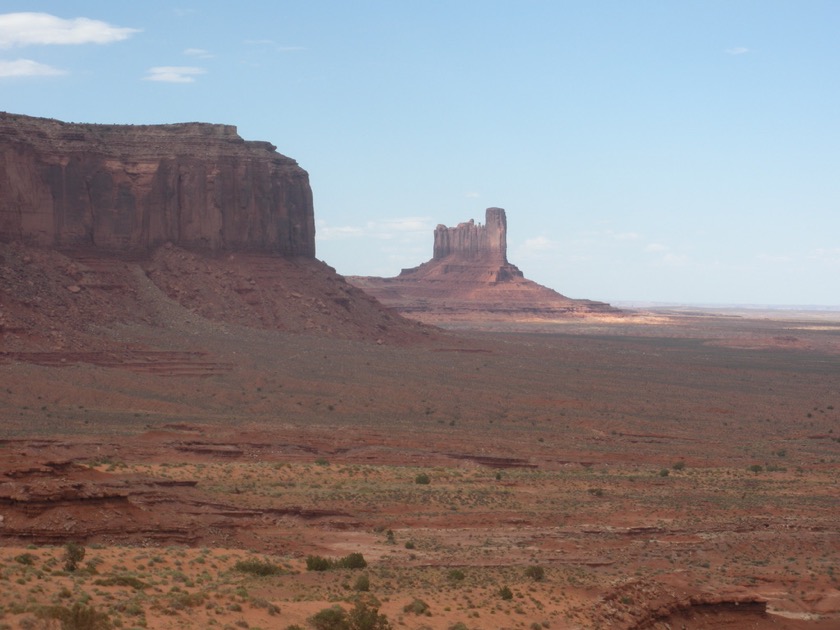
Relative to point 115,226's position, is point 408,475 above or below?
below

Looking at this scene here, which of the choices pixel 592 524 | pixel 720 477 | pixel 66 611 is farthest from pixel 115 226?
pixel 66 611

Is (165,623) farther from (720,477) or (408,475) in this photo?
(720,477)

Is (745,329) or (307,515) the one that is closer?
(307,515)

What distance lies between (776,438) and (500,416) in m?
12.0

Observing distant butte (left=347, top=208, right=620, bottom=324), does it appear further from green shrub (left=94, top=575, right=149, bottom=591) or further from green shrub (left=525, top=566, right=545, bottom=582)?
green shrub (left=94, top=575, right=149, bottom=591)

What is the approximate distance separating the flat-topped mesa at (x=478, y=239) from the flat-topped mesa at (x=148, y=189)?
9447cm

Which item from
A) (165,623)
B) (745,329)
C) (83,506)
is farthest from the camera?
(745,329)

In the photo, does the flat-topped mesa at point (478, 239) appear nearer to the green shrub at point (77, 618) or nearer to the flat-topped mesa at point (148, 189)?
the flat-topped mesa at point (148, 189)

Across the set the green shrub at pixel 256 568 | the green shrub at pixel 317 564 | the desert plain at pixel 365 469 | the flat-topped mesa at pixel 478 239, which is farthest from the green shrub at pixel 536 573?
the flat-topped mesa at pixel 478 239

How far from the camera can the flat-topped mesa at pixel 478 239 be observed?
181 metres

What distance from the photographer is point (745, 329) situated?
562ft

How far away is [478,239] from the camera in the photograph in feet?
607

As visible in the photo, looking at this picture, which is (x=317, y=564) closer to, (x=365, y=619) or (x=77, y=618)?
(x=365, y=619)

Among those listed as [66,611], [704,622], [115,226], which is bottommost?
[704,622]
